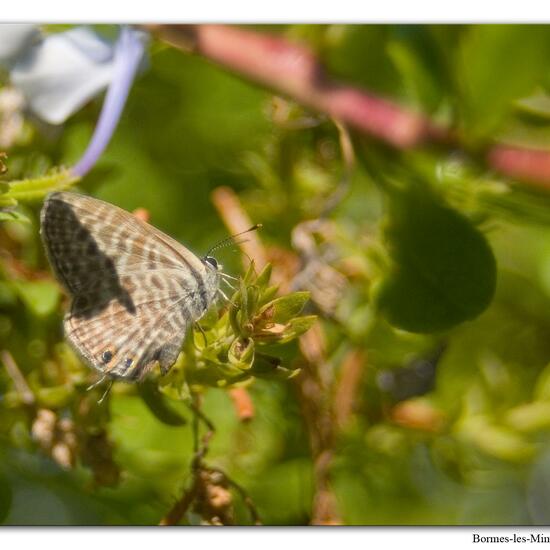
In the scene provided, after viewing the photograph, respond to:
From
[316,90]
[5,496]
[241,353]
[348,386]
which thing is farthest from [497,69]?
[5,496]

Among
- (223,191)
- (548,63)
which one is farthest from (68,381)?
(548,63)

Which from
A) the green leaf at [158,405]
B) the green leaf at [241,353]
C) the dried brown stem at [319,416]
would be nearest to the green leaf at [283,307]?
the green leaf at [241,353]

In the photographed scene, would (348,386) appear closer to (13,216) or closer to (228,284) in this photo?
(228,284)


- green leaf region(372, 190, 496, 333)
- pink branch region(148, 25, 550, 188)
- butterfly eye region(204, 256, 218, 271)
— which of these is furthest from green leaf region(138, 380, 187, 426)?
pink branch region(148, 25, 550, 188)

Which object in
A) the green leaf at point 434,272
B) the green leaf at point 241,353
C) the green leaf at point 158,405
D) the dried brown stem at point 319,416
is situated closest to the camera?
the green leaf at point 241,353

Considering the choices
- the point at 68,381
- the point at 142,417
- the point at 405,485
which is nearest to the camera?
the point at 68,381

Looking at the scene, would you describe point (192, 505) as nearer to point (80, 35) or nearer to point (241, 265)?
point (241, 265)

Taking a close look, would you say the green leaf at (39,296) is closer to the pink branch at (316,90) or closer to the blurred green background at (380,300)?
the blurred green background at (380,300)
